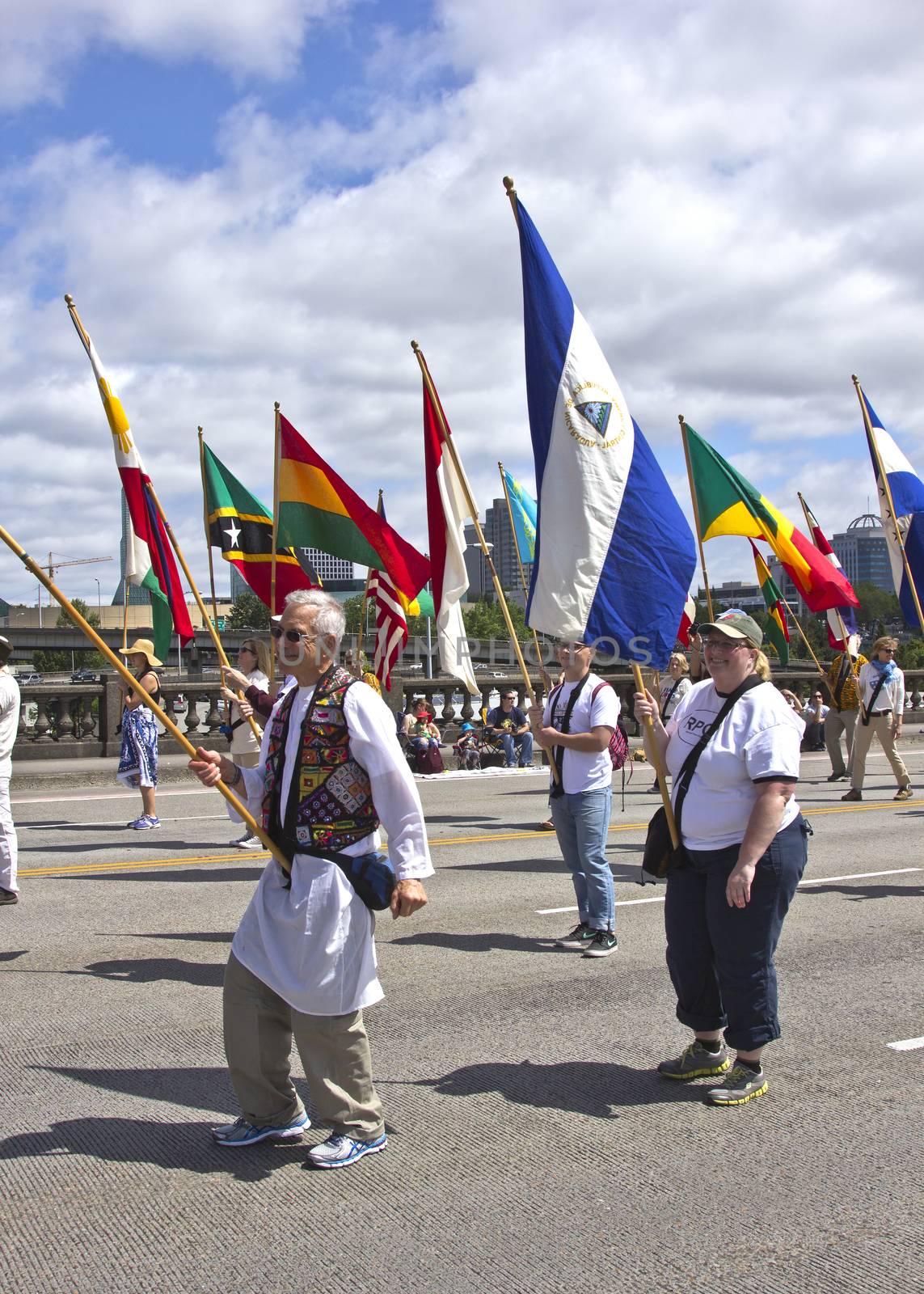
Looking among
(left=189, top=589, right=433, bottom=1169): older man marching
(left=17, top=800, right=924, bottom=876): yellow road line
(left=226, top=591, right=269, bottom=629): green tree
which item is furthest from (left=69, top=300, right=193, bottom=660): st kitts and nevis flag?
(left=226, top=591, right=269, bottom=629): green tree

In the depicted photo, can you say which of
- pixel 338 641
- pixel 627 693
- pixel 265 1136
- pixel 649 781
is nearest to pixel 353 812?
pixel 338 641

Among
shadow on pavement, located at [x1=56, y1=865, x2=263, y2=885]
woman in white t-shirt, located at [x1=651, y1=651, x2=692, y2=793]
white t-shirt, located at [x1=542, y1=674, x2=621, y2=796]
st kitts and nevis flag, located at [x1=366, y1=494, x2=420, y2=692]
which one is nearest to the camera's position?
white t-shirt, located at [x1=542, y1=674, x2=621, y2=796]

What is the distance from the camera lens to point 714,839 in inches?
179

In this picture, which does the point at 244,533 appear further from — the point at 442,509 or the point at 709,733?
the point at 709,733

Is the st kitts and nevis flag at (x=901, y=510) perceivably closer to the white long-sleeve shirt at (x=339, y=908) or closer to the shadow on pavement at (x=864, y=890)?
the shadow on pavement at (x=864, y=890)

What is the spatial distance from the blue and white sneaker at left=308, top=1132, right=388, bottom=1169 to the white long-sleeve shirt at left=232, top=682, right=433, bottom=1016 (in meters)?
0.47

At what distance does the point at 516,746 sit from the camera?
20734mm

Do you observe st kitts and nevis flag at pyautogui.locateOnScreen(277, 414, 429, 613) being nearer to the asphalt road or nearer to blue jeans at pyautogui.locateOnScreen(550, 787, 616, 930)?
the asphalt road

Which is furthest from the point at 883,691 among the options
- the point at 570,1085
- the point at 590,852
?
the point at 570,1085

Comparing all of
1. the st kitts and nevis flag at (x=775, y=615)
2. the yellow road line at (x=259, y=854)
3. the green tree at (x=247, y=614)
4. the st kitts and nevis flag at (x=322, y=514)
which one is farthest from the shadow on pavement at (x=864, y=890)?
the green tree at (x=247, y=614)

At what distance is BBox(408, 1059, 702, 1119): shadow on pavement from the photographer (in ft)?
15.0

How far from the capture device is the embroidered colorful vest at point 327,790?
13.1 ft

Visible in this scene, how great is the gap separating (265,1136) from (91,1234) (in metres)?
0.74

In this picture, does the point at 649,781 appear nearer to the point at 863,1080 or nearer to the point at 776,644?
the point at 776,644
